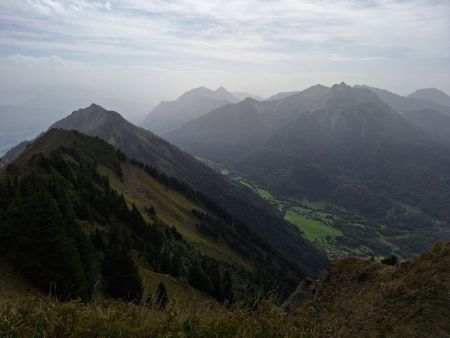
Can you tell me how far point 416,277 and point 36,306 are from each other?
18.6 meters

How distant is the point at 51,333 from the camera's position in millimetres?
9531

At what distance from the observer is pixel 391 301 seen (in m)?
18.2

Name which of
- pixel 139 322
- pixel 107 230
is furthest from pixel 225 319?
pixel 107 230

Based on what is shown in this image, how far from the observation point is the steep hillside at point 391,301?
1480 centimetres

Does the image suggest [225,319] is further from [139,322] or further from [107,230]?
[107,230]

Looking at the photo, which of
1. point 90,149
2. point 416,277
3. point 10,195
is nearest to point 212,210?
point 90,149

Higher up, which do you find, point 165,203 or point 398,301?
point 398,301

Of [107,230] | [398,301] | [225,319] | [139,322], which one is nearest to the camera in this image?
[139,322]

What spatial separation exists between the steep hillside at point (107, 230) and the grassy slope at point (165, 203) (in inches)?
22.7

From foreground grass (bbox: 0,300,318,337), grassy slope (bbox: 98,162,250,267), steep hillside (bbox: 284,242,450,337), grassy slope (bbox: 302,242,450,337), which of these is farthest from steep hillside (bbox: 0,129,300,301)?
grassy slope (bbox: 302,242,450,337)

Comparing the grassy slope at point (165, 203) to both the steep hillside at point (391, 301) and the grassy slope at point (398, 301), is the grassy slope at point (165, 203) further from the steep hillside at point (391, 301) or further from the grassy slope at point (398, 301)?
the grassy slope at point (398, 301)

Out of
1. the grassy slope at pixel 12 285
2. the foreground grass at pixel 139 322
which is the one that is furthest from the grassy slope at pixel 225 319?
the grassy slope at pixel 12 285

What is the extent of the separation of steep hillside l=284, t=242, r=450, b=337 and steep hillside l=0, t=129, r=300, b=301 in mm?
4114

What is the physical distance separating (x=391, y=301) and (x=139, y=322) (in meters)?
13.4
